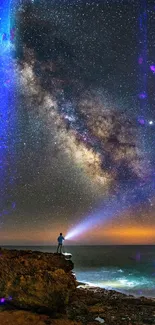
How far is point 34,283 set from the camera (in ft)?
Result: 42.2

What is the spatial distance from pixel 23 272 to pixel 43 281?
1.08m

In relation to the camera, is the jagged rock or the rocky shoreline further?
the jagged rock

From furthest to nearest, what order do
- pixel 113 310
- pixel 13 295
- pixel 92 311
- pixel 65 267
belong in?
pixel 113 310, pixel 92 311, pixel 65 267, pixel 13 295

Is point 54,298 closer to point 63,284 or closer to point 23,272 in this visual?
point 63,284

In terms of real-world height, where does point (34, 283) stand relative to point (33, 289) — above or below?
above

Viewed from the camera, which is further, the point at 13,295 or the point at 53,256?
the point at 53,256

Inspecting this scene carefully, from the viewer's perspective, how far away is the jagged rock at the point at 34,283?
1270 cm

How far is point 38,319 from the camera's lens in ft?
39.5

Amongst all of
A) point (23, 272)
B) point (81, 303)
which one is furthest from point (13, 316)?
point (81, 303)

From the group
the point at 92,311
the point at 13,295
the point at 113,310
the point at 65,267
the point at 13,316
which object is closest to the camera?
the point at 13,316

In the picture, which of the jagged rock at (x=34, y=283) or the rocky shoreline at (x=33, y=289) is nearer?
the rocky shoreline at (x=33, y=289)

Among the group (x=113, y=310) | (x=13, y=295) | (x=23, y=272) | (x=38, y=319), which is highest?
(x=23, y=272)

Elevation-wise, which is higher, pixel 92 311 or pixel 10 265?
pixel 10 265

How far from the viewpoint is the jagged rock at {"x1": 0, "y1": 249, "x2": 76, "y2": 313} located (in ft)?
41.7
